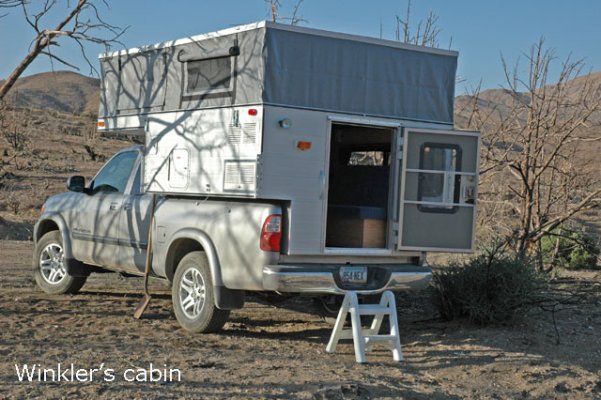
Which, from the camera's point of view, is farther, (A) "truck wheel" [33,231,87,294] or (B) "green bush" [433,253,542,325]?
(A) "truck wheel" [33,231,87,294]

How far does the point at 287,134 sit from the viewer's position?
24.1 feet

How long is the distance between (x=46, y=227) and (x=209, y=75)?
12.1 feet

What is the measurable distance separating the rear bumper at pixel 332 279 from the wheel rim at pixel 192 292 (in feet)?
3.01

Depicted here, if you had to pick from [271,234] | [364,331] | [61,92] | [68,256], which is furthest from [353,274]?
[61,92]

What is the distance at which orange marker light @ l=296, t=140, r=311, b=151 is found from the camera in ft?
24.2

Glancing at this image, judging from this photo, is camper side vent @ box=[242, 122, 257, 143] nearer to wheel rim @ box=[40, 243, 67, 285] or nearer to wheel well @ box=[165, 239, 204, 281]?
wheel well @ box=[165, 239, 204, 281]

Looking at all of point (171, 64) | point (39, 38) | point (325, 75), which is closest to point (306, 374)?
point (325, 75)

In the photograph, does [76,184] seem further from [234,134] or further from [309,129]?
[309,129]

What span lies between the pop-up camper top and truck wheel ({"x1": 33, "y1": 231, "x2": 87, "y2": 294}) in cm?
200

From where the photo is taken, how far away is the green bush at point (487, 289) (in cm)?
842

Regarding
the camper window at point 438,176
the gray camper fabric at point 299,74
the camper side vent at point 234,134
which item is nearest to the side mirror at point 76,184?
the gray camper fabric at point 299,74

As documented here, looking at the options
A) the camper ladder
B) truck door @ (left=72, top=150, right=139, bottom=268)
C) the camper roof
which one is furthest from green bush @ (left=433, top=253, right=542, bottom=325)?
truck door @ (left=72, top=150, right=139, bottom=268)

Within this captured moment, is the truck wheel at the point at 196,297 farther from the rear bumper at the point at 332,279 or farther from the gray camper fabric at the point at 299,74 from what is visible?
the gray camper fabric at the point at 299,74

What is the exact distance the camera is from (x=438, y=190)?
7.98 meters
